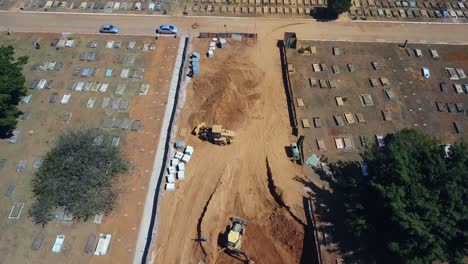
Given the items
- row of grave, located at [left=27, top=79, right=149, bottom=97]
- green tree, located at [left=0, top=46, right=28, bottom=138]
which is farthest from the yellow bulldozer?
green tree, located at [left=0, top=46, right=28, bottom=138]

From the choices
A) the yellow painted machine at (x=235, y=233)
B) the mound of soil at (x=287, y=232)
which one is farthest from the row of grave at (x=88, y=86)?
the mound of soil at (x=287, y=232)

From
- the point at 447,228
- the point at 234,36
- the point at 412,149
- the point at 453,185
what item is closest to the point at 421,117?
the point at 412,149

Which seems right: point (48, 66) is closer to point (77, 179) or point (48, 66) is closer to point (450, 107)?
point (77, 179)

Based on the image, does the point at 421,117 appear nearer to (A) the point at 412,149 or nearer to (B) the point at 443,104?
(B) the point at 443,104

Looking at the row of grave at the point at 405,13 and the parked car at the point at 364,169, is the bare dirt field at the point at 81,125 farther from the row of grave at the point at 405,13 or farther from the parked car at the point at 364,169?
the row of grave at the point at 405,13

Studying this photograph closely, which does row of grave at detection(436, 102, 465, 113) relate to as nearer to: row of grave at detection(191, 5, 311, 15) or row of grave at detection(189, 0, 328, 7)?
row of grave at detection(191, 5, 311, 15)

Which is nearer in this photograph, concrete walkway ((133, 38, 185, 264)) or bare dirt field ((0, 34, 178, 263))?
bare dirt field ((0, 34, 178, 263))

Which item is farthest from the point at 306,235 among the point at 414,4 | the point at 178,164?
the point at 414,4
